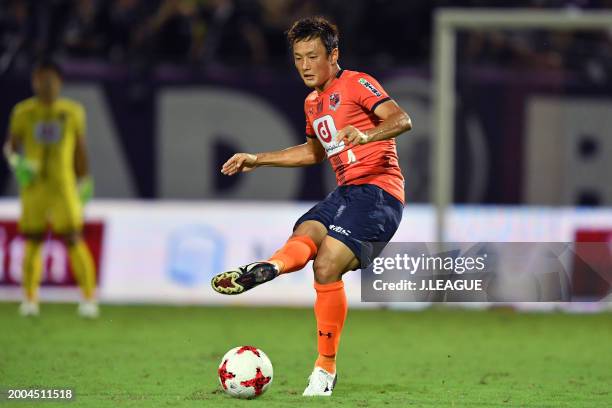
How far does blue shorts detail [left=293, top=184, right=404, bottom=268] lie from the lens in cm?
598

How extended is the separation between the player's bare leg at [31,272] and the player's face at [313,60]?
501 cm

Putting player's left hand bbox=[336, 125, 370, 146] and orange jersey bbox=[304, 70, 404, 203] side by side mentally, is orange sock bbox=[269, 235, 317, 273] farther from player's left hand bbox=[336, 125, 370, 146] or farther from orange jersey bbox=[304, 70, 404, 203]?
player's left hand bbox=[336, 125, 370, 146]

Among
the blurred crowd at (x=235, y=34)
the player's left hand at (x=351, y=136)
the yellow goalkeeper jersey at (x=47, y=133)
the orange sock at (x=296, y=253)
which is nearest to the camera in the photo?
the player's left hand at (x=351, y=136)

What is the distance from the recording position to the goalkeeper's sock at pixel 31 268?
10375 millimetres

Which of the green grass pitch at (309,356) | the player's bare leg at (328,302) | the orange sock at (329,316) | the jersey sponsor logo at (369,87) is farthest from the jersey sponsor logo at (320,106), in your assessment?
the green grass pitch at (309,356)

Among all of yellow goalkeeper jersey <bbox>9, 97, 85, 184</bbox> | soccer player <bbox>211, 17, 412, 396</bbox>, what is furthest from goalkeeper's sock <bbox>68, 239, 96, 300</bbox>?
soccer player <bbox>211, 17, 412, 396</bbox>

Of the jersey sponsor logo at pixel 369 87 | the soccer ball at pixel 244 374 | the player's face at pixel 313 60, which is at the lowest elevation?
the soccer ball at pixel 244 374

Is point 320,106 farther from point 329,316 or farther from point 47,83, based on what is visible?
point 47,83

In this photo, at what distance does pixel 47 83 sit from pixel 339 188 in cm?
472

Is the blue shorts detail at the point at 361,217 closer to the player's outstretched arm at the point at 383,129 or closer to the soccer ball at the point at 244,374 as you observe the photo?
the player's outstretched arm at the point at 383,129

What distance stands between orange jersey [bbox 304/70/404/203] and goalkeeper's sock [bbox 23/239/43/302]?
479 cm

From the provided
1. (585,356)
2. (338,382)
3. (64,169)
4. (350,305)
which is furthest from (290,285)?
(338,382)

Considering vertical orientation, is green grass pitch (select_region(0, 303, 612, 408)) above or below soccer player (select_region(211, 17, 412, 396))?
below

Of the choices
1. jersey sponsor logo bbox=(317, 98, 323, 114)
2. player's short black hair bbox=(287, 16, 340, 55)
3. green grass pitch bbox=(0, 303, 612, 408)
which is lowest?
green grass pitch bbox=(0, 303, 612, 408)
